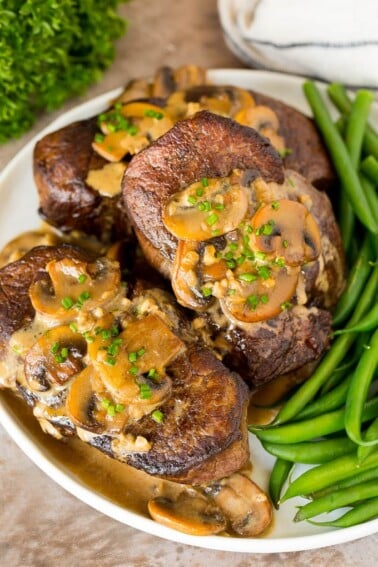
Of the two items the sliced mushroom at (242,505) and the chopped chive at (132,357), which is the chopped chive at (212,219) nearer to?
the chopped chive at (132,357)

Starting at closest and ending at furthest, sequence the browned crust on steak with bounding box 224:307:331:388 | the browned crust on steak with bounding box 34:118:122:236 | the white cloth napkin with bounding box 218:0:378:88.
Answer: the browned crust on steak with bounding box 224:307:331:388 → the browned crust on steak with bounding box 34:118:122:236 → the white cloth napkin with bounding box 218:0:378:88

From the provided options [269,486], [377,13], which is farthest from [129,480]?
[377,13]

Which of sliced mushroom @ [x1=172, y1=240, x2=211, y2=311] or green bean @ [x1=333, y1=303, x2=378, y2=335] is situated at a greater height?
sliced mushroom @ [x1=172, y1=240, x2=211, y2=311]

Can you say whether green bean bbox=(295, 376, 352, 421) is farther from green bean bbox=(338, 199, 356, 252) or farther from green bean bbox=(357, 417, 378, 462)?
green bean bbox=(338, 199, 356, 252)

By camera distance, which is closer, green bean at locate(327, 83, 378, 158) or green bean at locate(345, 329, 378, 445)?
green bean at locate(345, 329, 378, 445)

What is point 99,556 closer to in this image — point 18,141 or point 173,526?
point 173,526

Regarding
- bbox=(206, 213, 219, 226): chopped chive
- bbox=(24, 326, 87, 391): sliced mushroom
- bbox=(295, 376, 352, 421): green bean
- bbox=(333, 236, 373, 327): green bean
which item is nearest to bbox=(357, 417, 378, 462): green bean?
bbox=(295, 376, 352, 421): green bean
